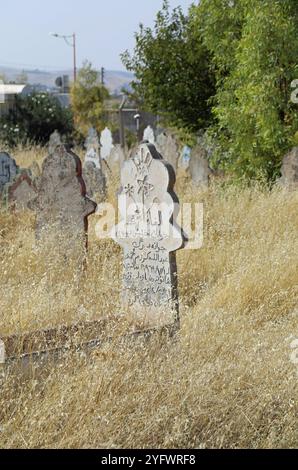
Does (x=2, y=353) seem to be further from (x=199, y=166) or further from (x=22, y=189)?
(x=199, y=166)

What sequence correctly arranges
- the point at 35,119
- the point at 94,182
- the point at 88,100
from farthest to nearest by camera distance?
1. the point at 88,100
2. the point at 35,119
3. the point at 94,182

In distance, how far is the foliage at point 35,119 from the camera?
80.7 ft

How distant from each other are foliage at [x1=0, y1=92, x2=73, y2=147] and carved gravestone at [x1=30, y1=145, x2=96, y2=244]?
53.7 ft

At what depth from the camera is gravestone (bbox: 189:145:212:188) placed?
14.6 metres

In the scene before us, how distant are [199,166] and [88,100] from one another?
17.0m

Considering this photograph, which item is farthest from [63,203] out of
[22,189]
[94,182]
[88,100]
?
[88,100]

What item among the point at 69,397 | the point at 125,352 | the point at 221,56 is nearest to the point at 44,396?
the point at 69,397

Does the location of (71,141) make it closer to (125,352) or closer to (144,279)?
(144,279)

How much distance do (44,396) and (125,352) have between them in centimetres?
59

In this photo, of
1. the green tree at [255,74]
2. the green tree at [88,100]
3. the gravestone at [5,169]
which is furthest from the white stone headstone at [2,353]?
the green tree at [88,100]

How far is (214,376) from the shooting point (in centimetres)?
445

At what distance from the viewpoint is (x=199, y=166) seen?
48.9ft

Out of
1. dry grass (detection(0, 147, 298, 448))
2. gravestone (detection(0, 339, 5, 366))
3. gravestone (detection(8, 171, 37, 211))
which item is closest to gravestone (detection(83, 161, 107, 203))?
gravestone (detection(8, 171, 37, 211))
